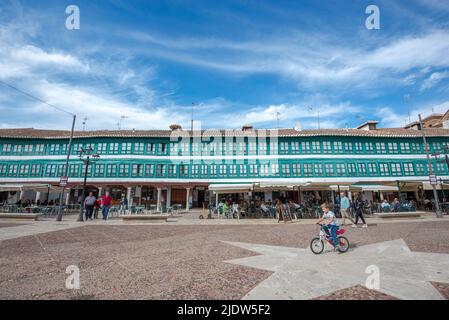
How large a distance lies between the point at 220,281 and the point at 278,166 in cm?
2616

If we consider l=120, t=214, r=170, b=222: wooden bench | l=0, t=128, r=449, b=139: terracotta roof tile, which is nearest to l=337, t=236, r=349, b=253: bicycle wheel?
l=120, t=214, r=170, b=222: wooden bench

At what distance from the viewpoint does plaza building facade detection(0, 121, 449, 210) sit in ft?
95.1

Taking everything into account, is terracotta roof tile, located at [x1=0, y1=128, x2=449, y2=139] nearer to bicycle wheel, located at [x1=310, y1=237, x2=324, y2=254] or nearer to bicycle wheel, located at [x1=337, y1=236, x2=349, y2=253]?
bicycle wheel, located at [x1=337, y1=236, x2=349, y2=253]

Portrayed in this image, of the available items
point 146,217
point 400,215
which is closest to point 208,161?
point 146,217

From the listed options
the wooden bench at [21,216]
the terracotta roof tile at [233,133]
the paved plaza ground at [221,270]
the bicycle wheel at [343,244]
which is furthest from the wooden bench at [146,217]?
the terracotta roof tile at [233,133]

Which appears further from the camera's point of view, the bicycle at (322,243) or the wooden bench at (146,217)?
the wooden bench at (146,217)

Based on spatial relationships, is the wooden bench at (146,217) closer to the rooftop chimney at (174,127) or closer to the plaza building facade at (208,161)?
the plaza building facade at (208,161)

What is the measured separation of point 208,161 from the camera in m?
30.0

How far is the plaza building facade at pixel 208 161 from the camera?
28984mm

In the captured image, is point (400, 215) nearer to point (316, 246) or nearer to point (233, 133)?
point (316, 246)

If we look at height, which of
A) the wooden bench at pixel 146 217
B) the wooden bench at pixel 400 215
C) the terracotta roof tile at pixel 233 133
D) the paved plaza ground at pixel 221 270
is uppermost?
the terracotta roof tile at pixel 233 133

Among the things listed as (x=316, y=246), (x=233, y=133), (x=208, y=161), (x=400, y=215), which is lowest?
(x=316, y=246)
